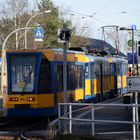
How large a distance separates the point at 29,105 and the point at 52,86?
1281 mm

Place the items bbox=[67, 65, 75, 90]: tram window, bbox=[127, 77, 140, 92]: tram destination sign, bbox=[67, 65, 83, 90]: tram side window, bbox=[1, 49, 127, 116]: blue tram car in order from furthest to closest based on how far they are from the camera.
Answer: bbox=[67, 65, 83, 90]: tram side window → bbox=[67, 65, 75, 90]: tram window → bbox=[1, 49, 127, 116]: blue tram car → bbox=[127, 77, 140, 92]: tram destination sign

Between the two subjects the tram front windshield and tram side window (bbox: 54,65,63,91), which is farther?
tram side window (bbox: 54,65,63,91)

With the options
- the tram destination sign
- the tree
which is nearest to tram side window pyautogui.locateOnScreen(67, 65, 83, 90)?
the tram destination sign

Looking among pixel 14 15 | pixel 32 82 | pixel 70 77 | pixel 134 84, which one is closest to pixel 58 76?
pixel 32 82

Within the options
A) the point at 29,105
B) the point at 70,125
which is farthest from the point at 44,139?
the point at 29,105

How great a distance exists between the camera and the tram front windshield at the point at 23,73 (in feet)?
73.4

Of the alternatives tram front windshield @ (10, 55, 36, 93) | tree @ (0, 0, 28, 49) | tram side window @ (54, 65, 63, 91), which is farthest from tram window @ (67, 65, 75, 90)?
tree @ (0, 0, 28, 49)

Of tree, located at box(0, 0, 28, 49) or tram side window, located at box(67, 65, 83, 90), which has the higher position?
tree, located at box(0, 0, 28, 49)

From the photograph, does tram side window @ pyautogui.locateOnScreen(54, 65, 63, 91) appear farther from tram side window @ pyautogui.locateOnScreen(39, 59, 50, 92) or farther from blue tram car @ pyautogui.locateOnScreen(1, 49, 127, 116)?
tram side window @ pyautogui.locateOnScreen(39, 59, 50, 92)

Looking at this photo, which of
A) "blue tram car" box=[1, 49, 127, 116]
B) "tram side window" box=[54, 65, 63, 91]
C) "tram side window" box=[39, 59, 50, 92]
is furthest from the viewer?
"tram side window" box=[54, 65, 63, 91]

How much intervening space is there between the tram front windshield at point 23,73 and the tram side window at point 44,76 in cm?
34

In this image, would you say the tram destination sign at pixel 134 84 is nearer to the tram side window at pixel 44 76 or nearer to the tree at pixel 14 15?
the tram side window at pixel 44 76

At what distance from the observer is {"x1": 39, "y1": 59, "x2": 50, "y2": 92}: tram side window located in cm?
2239

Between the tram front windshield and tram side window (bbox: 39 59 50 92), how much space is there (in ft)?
1.11
